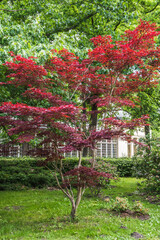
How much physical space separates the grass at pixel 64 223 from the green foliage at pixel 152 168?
26.7 inches

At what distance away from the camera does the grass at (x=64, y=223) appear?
12.9ft

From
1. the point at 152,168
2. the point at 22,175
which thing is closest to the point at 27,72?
the point at 152,168

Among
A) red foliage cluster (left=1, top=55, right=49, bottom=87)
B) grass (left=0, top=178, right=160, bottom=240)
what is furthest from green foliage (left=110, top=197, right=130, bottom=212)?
red foliage cluster (left=1, top=55, right=49, bottom=87)

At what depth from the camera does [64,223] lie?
460cm

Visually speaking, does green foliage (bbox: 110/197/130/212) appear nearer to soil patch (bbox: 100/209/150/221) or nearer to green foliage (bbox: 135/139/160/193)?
soil patch (bbox: 100/209/150/221)

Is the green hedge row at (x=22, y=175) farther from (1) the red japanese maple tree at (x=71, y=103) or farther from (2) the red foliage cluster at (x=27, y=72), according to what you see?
(2) the red foliage cluster at (x=27, y=72)

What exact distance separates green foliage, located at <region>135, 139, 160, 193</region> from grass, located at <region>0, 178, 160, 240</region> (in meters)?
0.68

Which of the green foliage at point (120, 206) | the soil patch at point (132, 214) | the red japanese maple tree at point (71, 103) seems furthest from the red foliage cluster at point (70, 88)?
the soil patch at point (132, 214)

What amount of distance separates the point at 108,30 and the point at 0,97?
4858mm

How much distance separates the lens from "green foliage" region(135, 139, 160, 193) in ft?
22.6

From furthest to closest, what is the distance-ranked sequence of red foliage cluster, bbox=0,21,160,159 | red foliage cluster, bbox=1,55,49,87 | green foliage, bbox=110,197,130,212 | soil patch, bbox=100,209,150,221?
green foliage, bbox=110,197,130,212 < soil patch, bbox=100,209,150,221 < red foliage cluster, bbox=1,55,49,87 < red foliage cluster, bbox=0,21,160,159

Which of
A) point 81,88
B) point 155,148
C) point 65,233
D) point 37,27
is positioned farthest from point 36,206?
point 37,27

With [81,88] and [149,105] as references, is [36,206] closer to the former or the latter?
[81,88]

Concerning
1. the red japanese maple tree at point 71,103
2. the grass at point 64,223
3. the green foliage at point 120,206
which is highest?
the red japanese maple tree at point 71,103
